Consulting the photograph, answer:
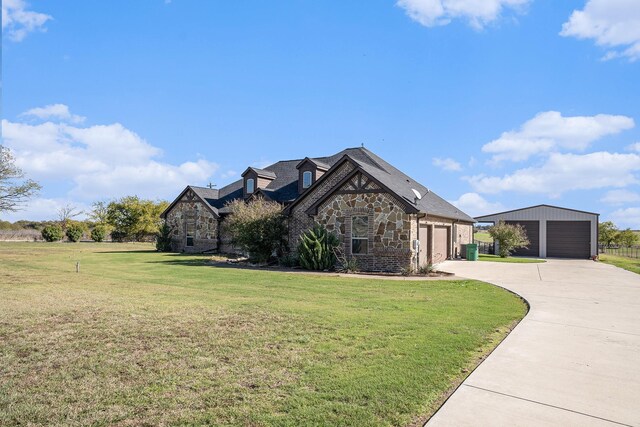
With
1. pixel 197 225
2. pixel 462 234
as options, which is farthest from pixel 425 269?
pixel 197 225

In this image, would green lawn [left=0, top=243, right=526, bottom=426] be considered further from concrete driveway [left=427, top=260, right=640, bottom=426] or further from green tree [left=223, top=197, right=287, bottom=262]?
green tree [left=223, top=197, right=287, bottom=262]

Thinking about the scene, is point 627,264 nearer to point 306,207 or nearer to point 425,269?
point 425,269

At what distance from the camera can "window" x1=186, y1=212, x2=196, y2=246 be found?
3259 cm

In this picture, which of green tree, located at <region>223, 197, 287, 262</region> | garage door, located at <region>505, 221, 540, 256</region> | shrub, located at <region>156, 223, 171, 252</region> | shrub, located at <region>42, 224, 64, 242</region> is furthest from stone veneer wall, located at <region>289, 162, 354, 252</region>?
shrub, located at <region>42, 224, 64, 242</region>

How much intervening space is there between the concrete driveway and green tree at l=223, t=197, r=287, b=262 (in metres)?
14.1

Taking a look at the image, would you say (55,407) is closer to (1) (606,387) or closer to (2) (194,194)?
(1) (606,387)

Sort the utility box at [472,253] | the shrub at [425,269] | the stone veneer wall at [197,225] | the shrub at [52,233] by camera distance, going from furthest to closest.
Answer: the shrub at [52,233]
the stone veneer wall at [197,225]
the utility box at [472,253]
the shrub at [425,269]

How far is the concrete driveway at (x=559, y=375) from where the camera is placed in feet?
14.3

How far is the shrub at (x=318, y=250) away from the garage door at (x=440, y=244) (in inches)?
264

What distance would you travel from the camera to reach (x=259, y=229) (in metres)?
21.9

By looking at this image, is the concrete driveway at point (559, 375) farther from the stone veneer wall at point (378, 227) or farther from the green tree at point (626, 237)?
the green tree at point (626, 237)

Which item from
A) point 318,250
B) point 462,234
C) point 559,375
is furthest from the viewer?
point 462,234

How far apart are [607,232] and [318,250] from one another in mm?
38431

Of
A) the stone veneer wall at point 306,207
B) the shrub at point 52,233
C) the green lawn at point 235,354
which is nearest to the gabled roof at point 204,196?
Result: the stone veneer wall at point 306,207
